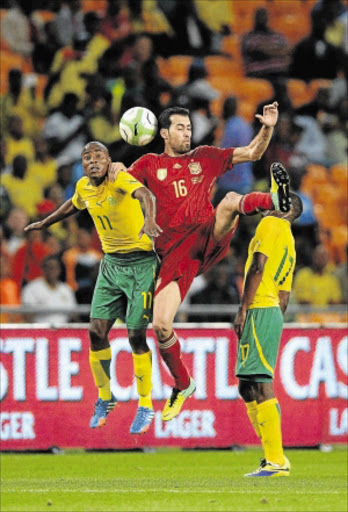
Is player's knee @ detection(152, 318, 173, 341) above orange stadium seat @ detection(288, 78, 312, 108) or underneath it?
underneath

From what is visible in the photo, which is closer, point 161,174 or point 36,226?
point 161,174

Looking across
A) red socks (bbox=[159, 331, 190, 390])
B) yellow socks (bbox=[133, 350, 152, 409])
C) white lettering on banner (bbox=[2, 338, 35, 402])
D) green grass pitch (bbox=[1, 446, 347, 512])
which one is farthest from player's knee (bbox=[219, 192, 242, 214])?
white lettering on banner (bbox=[2, 338, 35, 402])

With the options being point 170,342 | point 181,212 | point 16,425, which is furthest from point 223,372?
point 181,212

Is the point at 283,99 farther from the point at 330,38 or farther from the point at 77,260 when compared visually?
the point at 77,260

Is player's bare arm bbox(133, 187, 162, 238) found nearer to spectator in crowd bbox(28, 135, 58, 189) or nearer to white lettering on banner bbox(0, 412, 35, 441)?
white lettering on banner bbox(0, 412, 35, 441)

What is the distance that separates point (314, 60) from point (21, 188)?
19.5 feet

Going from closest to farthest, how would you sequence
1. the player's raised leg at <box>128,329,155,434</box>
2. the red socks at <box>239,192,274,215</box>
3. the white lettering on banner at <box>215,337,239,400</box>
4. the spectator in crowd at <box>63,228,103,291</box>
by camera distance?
the red socks at <box>239,192,274,215</box>
the player's raised leg at <box>128,329,155,434</box>
the white lettering on banner at <box>215,337,239,400</box>
the spectator in crowd at <box>63,228,103,291</box>

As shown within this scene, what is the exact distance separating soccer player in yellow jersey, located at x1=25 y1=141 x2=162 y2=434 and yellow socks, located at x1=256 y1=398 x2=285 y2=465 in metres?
1.71

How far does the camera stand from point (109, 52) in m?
20.7

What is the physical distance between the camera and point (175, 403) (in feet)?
37.2

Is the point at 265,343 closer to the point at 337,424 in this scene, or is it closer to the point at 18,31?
the point at 337,424

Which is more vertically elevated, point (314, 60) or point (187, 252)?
point (314, 60)

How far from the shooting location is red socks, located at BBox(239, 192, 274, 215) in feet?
34.9

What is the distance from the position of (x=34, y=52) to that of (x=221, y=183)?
13.9 ft
